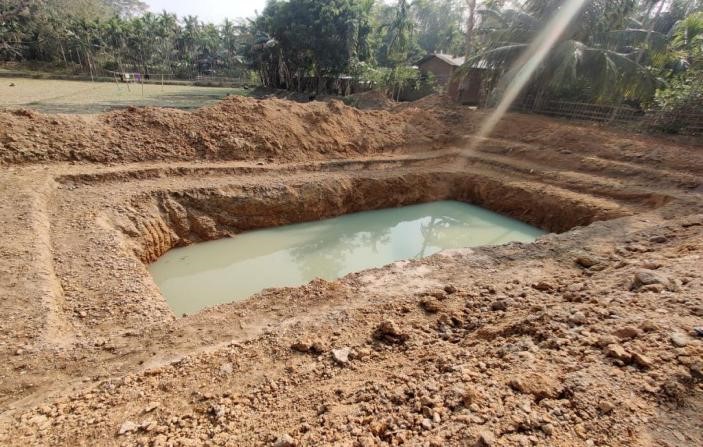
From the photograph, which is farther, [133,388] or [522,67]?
[522,67]

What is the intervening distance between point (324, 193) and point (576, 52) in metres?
10.8

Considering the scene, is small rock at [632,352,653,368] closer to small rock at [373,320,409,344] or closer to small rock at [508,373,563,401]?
small rock at [508,373,563,401]

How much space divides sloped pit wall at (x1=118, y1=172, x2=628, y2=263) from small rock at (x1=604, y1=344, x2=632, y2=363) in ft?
23.9

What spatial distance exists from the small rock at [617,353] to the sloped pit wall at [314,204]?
7.29m

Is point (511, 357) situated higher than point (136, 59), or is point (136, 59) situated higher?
point (136, 59)

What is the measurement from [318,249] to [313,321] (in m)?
4.22

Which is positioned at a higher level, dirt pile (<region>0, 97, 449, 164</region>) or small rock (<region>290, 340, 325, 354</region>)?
dirt pile (<region>0, 97, 449, 164</region>)

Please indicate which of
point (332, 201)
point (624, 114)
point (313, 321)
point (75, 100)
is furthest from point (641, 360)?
point (75, 100)

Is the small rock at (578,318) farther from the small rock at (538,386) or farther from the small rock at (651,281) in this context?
the small rock at (651,281)


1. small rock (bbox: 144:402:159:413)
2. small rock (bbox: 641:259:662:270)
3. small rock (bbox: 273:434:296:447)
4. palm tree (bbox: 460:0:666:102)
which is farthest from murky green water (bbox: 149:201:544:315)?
palm tree (bbox: 460:0:666:102)

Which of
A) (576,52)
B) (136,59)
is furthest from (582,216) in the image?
(136,59)

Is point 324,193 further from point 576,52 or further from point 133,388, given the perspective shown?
point 576,52

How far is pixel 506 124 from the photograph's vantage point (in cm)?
1421

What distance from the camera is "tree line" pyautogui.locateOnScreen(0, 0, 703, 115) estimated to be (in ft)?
42.3
